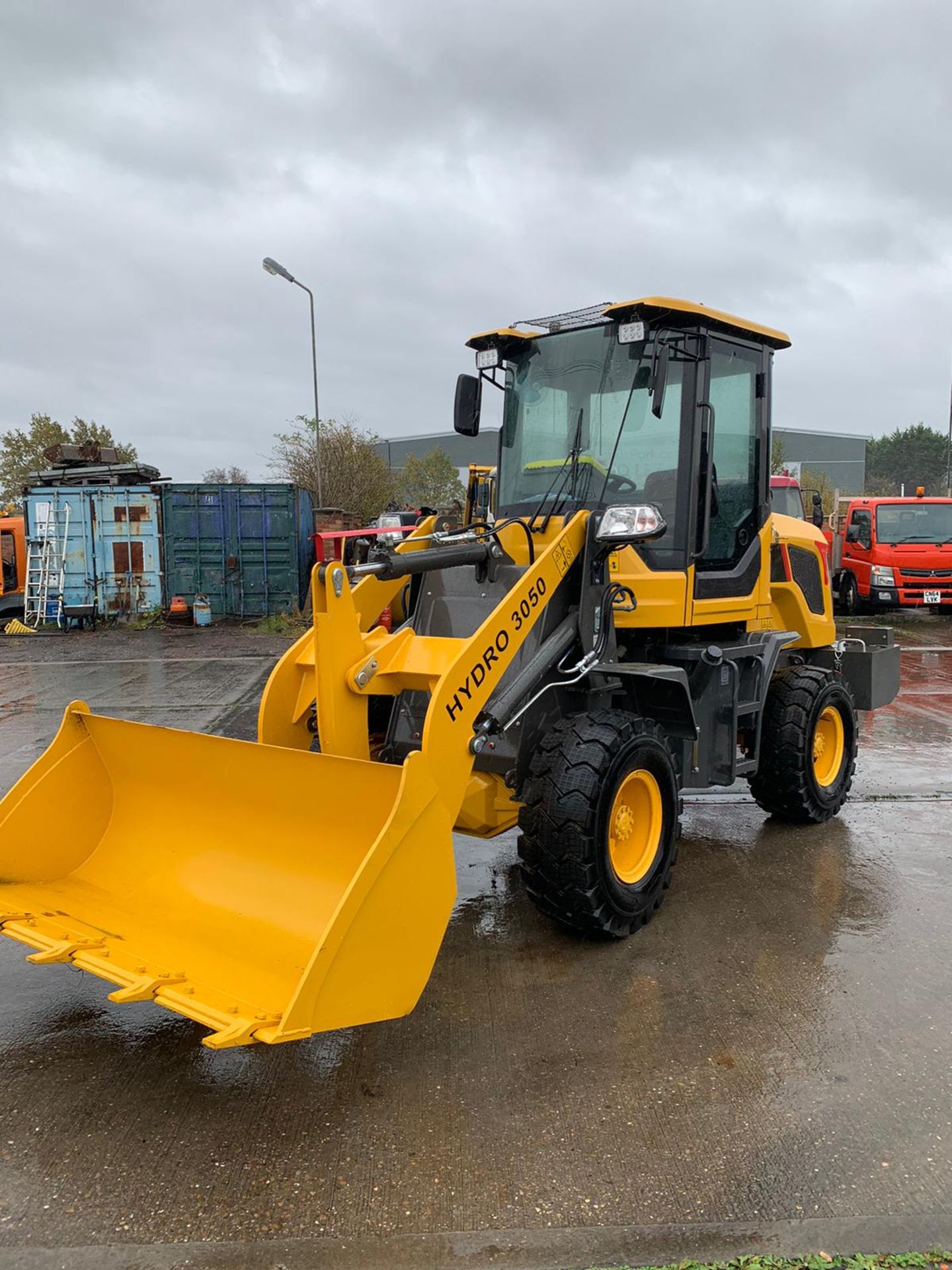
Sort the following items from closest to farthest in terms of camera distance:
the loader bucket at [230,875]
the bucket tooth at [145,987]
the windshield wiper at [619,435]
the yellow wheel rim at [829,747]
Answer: the bucket tooth at [145,987]
the loader bucket at [230,875]
the windshield wiper at [619,435]
the yellow wheel rim at [829,747]

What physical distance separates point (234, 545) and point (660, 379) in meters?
14.8

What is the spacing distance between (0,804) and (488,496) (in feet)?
10.2

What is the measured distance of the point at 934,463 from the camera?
7931cm

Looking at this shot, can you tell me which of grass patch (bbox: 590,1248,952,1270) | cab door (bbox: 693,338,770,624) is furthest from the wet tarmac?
cab door (bbox: 693,338,770,624)

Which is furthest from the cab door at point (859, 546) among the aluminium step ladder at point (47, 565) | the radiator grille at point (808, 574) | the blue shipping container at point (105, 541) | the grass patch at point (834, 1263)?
Answer: the grass patch at point (834, 1263)

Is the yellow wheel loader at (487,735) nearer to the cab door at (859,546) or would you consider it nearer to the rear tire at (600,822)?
the rear tire at (600,822)

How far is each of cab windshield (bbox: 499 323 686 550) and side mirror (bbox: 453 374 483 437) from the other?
42cm

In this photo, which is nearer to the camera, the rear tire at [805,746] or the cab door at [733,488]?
the cab door at [733,488]

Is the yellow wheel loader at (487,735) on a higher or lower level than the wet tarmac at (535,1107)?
higher

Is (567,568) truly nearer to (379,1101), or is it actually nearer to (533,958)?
(533,958)

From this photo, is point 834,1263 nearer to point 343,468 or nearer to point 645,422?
point 645,422

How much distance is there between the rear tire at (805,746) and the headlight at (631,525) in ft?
6.29

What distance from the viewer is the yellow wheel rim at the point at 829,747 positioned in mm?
5797

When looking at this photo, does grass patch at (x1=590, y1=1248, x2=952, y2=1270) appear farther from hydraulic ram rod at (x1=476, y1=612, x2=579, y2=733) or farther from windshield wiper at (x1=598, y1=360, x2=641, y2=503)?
windshield wiper at (x1=598, y1=360, x2=641, y2=503)
